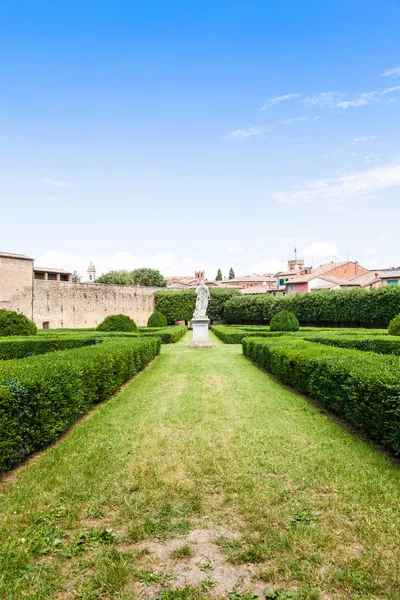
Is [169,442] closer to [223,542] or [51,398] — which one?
[51,398]

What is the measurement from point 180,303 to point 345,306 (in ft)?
57.8

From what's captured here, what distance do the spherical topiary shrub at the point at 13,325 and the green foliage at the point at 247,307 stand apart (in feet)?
81.2

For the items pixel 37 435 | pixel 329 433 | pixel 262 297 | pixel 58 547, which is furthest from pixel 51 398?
pixel 262 297

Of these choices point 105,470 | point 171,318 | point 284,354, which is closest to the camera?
point 105,470

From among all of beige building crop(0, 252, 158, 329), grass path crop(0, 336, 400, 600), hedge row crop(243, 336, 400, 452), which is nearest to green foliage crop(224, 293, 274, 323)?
beige building crop(0, 252, 158, 329)

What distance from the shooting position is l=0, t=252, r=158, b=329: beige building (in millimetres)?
32125

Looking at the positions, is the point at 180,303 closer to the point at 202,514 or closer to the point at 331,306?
the point at 331,306

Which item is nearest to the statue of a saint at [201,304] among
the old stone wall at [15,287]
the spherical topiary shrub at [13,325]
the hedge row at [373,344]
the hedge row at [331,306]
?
the hedge row at [373,344]

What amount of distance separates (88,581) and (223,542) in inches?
37.4

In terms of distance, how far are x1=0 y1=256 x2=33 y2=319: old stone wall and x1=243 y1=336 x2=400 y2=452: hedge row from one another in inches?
1109

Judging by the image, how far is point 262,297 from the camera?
3997cm

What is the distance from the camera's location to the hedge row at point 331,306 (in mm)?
29558

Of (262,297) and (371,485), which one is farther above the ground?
(262,297)

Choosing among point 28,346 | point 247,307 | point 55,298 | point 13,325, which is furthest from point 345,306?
point 28,346
